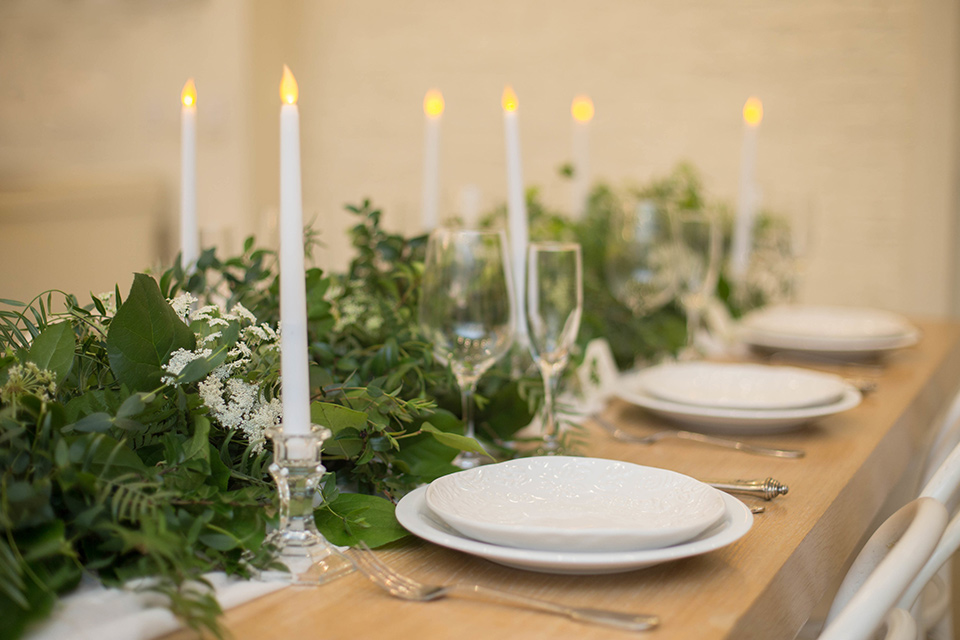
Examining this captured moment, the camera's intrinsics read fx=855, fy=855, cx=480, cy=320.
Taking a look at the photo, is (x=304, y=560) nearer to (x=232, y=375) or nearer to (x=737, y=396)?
(x=232, y=375)

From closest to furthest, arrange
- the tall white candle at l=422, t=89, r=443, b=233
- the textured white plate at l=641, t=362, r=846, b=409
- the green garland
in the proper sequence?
the green garland, the textured white plate at l=641, t=362, r=846, b=409, the tall white candle at l=422, t=89, r=443, b=233

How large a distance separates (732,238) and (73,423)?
1.72m

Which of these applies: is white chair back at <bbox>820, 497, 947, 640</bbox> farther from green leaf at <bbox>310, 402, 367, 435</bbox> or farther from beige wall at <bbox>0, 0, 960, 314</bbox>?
beige wall at <bbox>0, 0, 960, 314</bbox>

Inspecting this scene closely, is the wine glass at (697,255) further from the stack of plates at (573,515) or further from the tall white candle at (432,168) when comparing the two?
the stack of plates at (573,515)

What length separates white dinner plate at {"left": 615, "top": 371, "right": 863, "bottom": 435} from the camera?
3.46 ft

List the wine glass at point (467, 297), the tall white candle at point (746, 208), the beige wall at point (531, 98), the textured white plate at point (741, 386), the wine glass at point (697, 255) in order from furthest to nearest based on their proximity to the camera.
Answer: the beige wall at point (531, 98), the tall white candle at point (746, 208), the wine glass at point (697, 255), the textured white plate at point (741, 386), the wine glass at point (467, 297)

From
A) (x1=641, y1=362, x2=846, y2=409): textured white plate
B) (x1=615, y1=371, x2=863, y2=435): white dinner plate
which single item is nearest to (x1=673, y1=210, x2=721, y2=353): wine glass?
(x1=641, y1=362, x2=846, y2=409): textured white plate

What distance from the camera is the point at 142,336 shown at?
25.3 inches

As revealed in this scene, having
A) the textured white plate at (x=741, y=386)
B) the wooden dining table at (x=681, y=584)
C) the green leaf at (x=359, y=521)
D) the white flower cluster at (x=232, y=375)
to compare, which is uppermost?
the white flower cluster at (x=232, y=375)

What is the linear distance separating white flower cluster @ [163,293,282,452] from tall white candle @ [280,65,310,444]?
74 millimetres

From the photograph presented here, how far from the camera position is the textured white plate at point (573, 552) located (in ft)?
1.91

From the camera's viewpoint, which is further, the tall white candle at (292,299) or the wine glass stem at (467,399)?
the wine glass stem at (467,399)

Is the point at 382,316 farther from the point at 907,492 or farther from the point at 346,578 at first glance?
the point at 907,492

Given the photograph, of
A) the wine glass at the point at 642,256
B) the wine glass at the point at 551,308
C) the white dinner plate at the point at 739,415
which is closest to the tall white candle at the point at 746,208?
the wine glass at the point at 642,256
